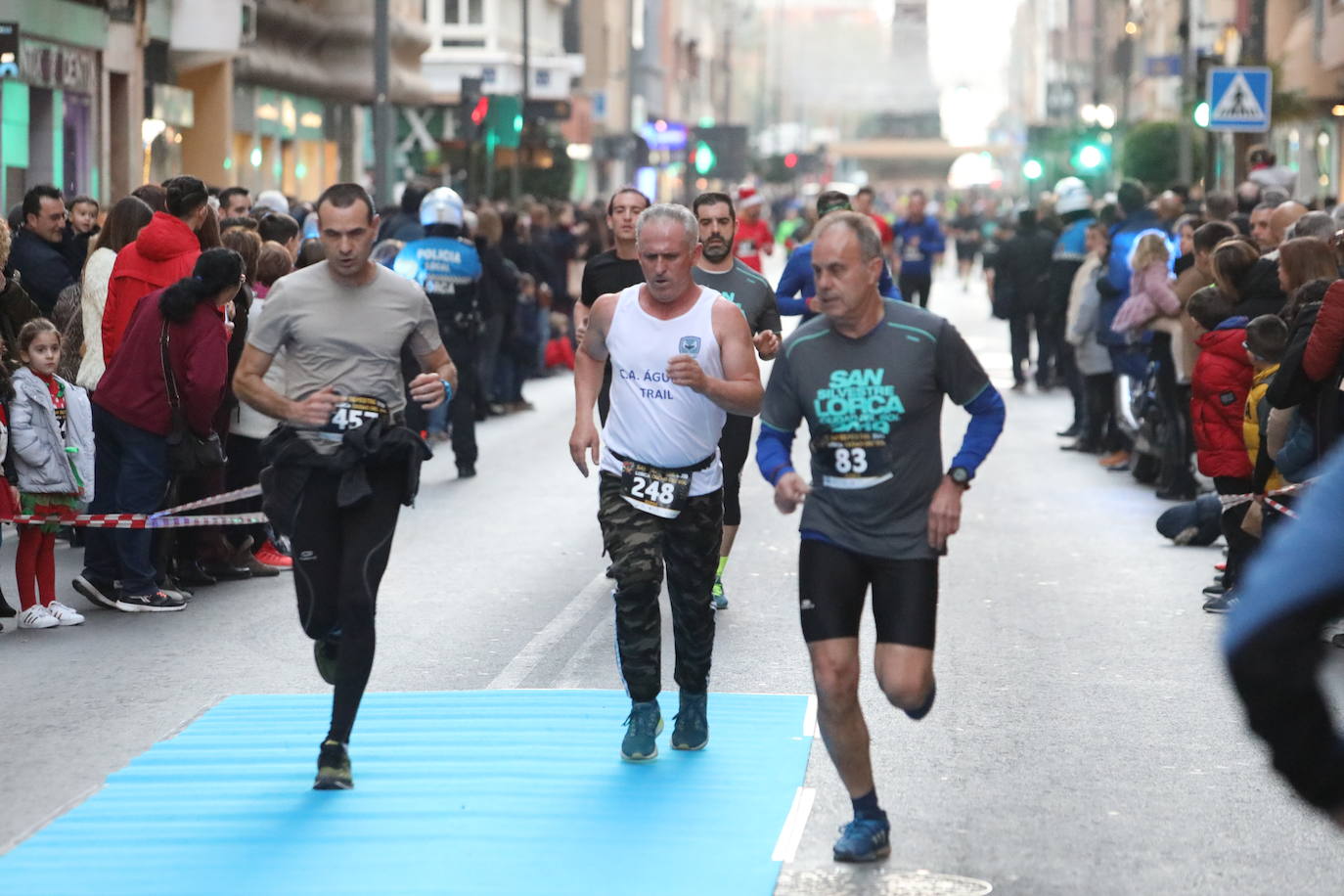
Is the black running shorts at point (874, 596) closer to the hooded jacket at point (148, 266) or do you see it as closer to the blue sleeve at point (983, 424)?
the blue sleeve at point (983, 424)

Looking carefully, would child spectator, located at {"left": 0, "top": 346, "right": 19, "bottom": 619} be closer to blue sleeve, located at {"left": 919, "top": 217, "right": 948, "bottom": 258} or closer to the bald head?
the bald head

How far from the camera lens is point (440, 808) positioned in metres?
7.12

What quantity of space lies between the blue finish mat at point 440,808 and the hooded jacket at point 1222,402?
361cm

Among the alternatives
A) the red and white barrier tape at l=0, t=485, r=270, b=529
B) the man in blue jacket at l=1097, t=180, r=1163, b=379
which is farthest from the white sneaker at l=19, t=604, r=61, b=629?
the man in blue jacket at l=1097, t=180, r=1163, b=379

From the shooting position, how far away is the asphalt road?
266 inches

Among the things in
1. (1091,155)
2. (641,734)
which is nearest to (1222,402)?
(641,734)

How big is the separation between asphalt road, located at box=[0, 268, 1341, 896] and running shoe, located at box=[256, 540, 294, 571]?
0.56 metres

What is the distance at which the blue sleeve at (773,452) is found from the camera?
6539 millimetres

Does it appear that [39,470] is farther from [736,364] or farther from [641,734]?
[736,364]

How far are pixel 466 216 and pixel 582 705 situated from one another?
11099 mm

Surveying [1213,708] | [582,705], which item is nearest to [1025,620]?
[1213,708]

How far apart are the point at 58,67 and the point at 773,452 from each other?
24429 millimetres

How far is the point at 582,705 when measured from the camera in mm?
8758

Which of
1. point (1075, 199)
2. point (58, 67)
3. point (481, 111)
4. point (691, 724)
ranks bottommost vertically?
point (691, 724)
